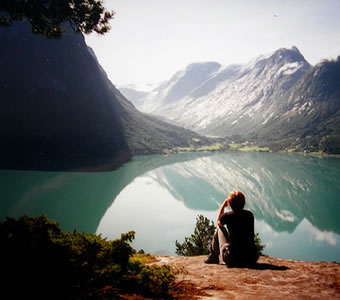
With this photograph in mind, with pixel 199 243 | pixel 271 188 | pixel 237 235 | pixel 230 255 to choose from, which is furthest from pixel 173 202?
pixel 237 235

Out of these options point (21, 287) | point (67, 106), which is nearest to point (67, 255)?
point (21, 287)

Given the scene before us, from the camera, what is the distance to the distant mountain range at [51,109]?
373 ft

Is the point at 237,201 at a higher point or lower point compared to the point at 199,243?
higher

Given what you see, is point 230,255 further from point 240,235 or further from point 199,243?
point 199,243

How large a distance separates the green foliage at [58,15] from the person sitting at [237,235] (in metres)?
11.0

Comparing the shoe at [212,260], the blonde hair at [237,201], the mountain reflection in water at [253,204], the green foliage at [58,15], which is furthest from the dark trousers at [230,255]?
the mountain reflection in water at [253,204]

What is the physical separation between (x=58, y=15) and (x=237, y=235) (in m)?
12.7

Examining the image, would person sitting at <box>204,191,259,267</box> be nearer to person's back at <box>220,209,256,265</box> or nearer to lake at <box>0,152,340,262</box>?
person's back at <box>220,209,256,265</box>

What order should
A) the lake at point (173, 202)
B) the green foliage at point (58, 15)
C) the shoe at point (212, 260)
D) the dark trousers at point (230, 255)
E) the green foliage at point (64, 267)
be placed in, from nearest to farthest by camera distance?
the green foliage at point (64, 267) → the dark trousers at point (230, 255) → the shoe at point (212, 260) → the green foliage at point (58, 15) → the lake at point (173, 202)

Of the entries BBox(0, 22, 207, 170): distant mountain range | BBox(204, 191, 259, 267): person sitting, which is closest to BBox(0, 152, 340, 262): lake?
BBox(0, 22, 207, 170): distant mountain range

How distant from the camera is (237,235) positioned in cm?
700

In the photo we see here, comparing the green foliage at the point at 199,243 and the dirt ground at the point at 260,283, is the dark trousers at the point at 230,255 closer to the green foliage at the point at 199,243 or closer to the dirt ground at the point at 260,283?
the dirt ground at the point at 260,283

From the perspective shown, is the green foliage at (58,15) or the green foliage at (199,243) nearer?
the green foliage at (58,15)

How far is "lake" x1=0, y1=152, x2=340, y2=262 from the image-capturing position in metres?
53.1
